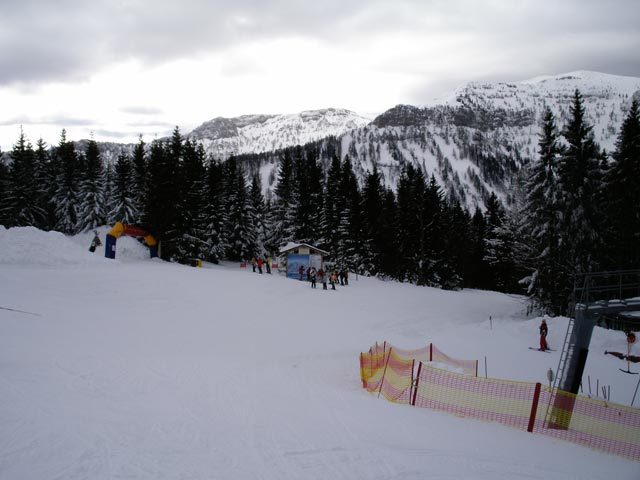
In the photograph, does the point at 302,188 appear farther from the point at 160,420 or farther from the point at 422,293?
the point at 160,420

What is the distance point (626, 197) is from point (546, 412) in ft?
78.2

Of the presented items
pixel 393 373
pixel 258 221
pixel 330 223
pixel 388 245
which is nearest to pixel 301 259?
pixel 330 223

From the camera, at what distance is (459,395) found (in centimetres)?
1169

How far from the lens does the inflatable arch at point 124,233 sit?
3300cm

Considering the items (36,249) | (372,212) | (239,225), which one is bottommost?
(36,249)

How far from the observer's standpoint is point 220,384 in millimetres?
11172

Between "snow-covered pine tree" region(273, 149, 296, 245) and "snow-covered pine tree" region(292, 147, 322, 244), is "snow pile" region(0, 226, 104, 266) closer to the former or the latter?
"snow-covered pine tree" region(292, 147, 322, 244)

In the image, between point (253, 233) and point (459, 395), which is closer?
point (459, 395)

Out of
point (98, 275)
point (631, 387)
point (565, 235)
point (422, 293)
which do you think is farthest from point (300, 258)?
point (631, 387)

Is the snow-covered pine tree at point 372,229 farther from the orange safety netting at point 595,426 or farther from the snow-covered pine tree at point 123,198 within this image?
the orange safety netting at point 595,426

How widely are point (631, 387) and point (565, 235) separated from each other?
1528 cm

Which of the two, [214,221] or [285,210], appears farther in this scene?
[285,210]

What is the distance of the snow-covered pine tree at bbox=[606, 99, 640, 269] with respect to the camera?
27094 millimetres

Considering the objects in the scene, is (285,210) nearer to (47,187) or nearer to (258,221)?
(258,221)
